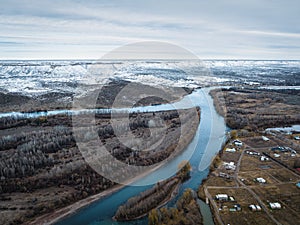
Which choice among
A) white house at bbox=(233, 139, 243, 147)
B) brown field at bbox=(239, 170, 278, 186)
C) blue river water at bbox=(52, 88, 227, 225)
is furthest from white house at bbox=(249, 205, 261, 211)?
white house at bbox=(233, 139, 243, 147)

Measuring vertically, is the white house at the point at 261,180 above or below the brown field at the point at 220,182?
above

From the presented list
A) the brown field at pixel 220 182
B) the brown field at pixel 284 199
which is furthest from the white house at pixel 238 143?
the brown field at pixel 284 199

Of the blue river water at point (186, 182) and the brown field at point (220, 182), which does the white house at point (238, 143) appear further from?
the brown field at point (220, 182)

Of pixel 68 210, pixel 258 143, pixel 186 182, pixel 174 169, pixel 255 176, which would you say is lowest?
pixel 68 210

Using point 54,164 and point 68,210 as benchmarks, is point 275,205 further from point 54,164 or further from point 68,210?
point 54,164

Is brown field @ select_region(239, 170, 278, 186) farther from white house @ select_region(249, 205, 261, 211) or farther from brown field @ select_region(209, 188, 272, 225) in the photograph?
white house @ select_region(249, 205, 261, 211)

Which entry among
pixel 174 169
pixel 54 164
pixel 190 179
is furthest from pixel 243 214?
pixel 54 164

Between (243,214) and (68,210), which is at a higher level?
(243,214)

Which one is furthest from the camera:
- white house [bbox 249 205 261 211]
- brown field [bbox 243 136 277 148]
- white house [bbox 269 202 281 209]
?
brown field [bbox 243 136 277 148]

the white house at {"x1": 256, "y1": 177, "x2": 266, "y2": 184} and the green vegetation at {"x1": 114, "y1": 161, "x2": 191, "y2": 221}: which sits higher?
the white house at {"x1": 256, "y1": 177, "x2": 266, "y2": 184}
